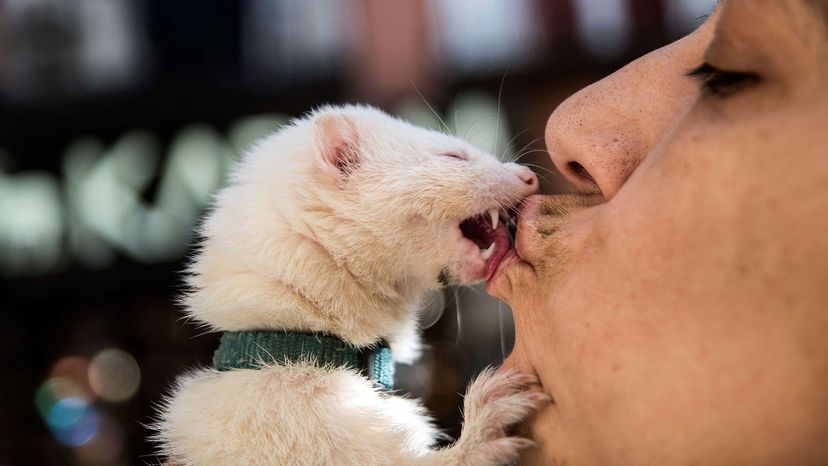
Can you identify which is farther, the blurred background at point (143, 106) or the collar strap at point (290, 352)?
the blurred background at point (143, 106)

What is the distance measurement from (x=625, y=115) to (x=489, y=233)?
0.34 m

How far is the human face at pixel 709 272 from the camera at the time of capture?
57cm

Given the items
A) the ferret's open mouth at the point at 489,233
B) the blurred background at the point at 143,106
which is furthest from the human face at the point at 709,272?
the blurred background at the point at 143,106

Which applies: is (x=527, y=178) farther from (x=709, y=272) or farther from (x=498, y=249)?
(x=709, y=272)

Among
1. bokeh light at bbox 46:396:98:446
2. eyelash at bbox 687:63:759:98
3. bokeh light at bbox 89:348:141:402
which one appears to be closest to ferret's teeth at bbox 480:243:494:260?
eyelash at bbox 687:63:759:98


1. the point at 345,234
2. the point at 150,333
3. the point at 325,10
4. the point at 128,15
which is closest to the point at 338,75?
the point at 325,10

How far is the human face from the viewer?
568 mm

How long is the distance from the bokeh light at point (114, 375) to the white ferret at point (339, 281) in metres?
3.10

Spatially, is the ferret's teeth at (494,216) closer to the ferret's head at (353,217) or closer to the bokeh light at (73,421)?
the ferret's head at (353,217)

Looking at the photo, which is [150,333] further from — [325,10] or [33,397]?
[325,10]

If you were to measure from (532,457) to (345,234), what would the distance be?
1.16 feet

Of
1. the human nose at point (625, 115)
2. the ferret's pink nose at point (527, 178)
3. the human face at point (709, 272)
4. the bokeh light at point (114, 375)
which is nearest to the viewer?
the human face at point (709, 272)

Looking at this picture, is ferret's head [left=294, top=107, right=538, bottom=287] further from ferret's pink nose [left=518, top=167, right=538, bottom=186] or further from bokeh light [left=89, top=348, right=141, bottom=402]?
bokeh light [left=89, top=348, right=141, bottom=402]

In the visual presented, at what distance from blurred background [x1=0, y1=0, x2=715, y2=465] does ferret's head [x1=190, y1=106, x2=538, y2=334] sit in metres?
2.84
